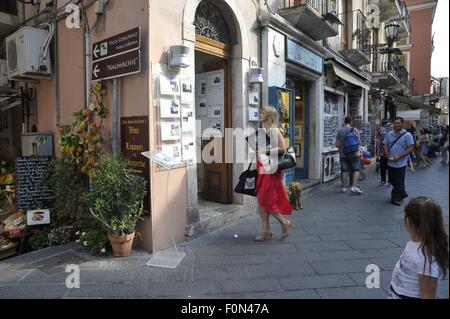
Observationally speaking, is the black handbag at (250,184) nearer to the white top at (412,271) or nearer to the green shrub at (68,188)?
the green shrub at (68,188)

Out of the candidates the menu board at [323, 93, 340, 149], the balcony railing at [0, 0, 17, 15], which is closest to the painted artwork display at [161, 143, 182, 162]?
the balcony railing at [0, 0, 17, 15]

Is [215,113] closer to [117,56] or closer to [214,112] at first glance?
[214,112]

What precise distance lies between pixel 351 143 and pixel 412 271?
641 centimetres

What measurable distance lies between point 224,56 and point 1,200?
14.7 ft

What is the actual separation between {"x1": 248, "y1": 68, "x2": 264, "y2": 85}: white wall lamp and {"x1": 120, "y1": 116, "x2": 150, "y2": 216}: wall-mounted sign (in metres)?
2.45

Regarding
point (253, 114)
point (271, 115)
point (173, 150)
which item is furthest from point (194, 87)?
point (253, 114)

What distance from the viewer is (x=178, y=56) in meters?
4.38

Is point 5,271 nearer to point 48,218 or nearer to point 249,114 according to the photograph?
point 48,218

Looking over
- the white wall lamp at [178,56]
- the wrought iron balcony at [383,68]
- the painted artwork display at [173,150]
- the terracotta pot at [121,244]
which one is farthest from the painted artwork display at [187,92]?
the wrought iron balcony at [383,68]

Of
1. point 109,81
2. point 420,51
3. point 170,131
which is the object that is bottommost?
point 170,131

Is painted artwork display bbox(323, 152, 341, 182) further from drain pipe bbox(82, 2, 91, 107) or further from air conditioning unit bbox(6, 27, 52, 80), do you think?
air conditioning unit bbox(6, 27, 52, 80)

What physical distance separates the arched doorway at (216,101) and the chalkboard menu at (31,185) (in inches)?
105

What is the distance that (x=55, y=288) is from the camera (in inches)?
138

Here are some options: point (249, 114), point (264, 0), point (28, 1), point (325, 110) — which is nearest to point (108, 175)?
point (249, 114)
